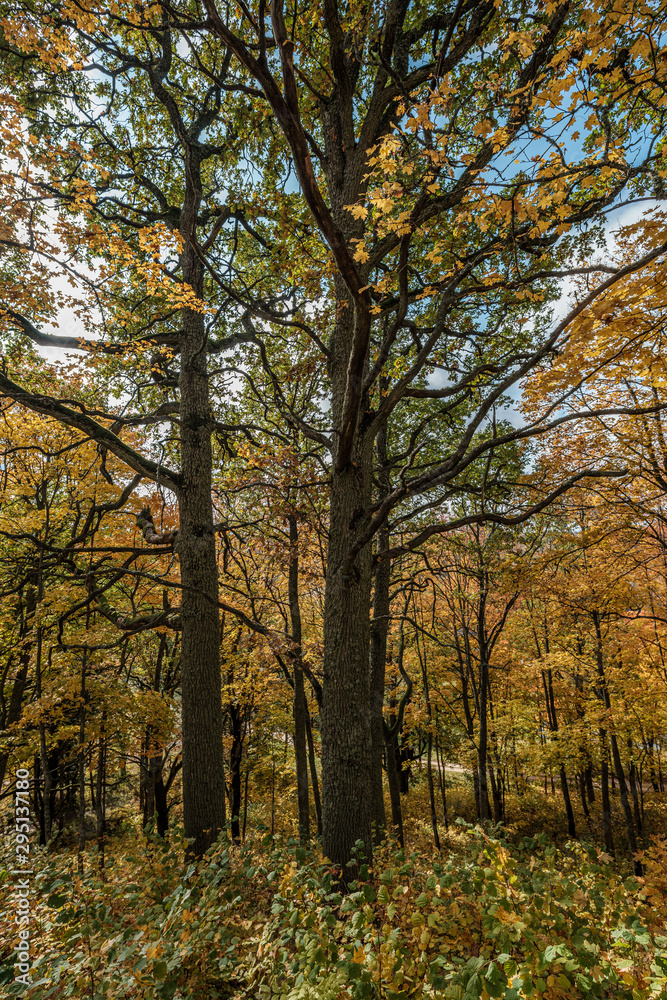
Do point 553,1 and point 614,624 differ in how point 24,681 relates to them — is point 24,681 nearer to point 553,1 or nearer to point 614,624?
point 553,1

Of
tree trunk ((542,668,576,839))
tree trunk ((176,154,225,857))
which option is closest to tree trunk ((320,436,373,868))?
tree trunk ((176,154,225,857))

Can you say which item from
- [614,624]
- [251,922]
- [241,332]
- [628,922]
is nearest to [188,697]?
[251,922]

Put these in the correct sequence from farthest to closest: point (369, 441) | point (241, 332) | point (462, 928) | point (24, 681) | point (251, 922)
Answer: point (24, 681)
point (241, 332)
point (369, 441)
point (462, 928)
point (251, 922)

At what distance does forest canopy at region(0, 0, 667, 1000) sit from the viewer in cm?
222

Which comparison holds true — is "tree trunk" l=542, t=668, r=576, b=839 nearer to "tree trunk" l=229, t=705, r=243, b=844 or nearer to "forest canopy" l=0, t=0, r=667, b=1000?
"forest canopy" l=0, t=0, r=667, b=1000

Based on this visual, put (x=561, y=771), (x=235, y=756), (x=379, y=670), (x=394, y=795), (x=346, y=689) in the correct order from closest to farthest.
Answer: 1. (x=346, y=689)
2. (x=379, y=670)
3. (x=394, y=795)
4. (x=235, y=756)
5. (x=561, y=771)

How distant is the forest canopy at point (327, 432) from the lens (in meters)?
2.22

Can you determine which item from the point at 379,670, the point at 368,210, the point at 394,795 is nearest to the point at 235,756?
the point at 394,795

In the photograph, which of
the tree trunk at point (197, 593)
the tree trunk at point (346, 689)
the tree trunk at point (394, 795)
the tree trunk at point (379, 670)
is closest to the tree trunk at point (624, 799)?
the tree trunk at point (394, 795)

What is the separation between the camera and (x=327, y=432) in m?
5.20

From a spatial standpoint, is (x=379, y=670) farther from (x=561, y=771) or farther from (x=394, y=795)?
(x=561, y=771)

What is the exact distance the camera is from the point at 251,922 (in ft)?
7.46

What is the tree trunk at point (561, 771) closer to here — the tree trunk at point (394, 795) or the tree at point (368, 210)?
the tree trunk at point (394, 795)

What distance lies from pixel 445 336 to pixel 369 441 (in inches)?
115
